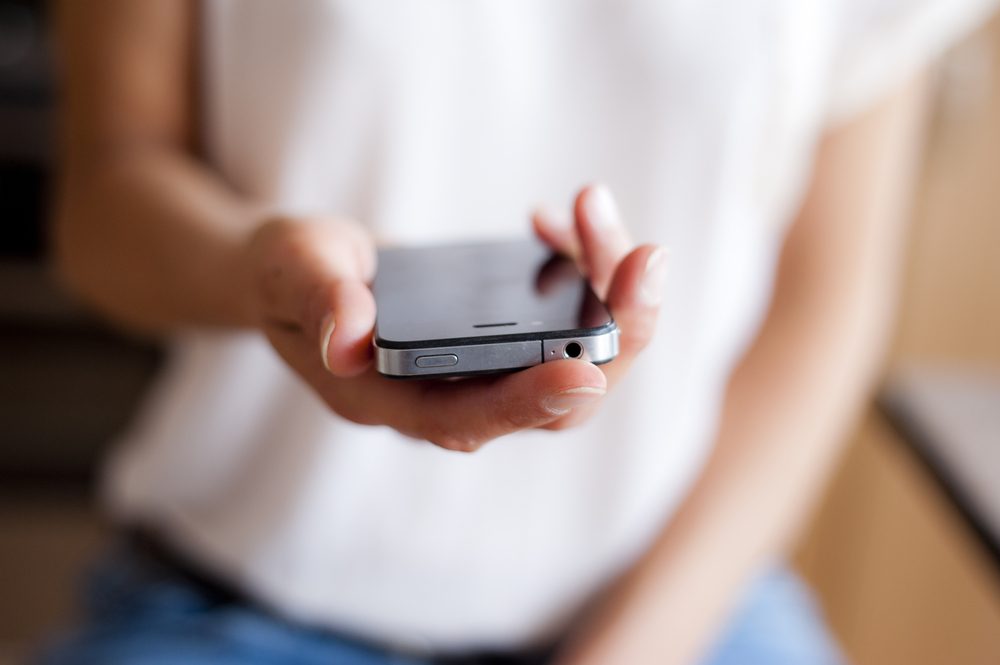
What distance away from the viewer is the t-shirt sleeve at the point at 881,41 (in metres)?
0.59

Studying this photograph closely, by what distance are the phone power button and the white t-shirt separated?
27 cm

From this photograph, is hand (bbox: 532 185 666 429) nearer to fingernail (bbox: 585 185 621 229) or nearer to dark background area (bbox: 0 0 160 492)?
fingernail (bbox: 585 185 621 229)

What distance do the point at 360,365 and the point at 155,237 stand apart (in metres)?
0.22

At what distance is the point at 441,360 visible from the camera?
0.94 feet

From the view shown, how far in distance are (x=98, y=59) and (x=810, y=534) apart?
1.26 metres

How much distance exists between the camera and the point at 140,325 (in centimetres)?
57

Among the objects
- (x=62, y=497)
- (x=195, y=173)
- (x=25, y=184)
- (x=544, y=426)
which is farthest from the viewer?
(x=62, y=497)

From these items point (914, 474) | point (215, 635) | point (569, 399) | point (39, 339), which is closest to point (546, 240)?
point (569, 399)

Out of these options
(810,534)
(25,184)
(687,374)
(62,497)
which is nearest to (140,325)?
(687,374)

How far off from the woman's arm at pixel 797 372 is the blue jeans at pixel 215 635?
4cm

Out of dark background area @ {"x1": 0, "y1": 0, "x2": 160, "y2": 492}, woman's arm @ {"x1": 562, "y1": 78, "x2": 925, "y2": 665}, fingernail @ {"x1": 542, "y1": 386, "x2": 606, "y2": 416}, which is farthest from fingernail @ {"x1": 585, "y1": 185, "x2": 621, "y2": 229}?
dark background area @ {"x1": 0, "y1": 0, "x2": 160, "y2": 492}

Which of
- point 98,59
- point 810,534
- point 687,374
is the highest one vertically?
point 98,59

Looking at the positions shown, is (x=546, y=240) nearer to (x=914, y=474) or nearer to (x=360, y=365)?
(x=360, y=365)

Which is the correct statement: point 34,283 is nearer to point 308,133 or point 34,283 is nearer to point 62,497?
point 62,497
